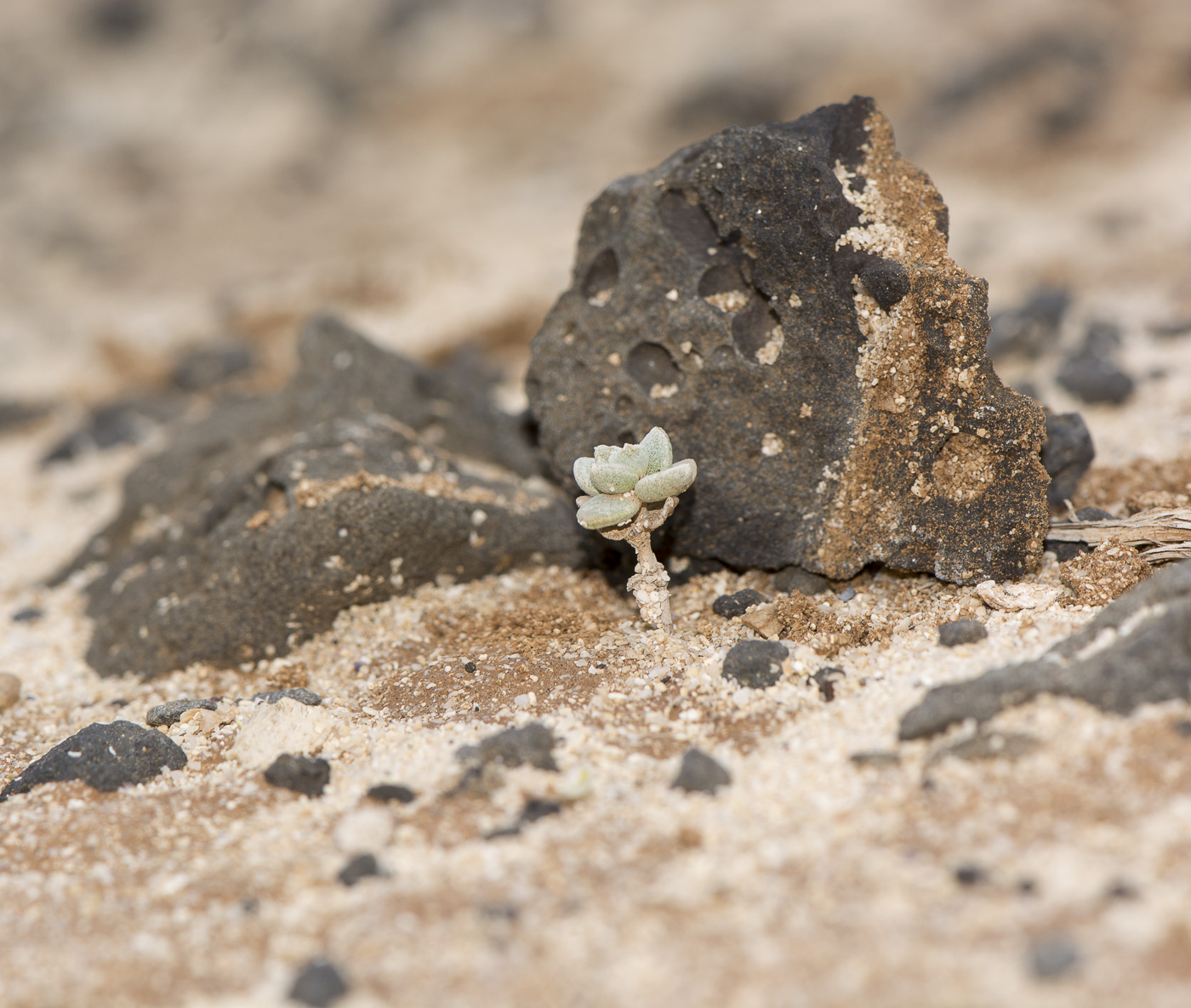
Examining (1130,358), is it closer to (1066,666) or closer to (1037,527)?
(1037,527)

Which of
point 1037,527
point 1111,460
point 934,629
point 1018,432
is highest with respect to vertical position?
point 1111,460

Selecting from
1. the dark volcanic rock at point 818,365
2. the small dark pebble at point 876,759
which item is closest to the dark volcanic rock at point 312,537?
the dark volcanic rock at point 818,365

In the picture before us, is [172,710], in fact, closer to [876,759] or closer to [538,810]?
[538,810]

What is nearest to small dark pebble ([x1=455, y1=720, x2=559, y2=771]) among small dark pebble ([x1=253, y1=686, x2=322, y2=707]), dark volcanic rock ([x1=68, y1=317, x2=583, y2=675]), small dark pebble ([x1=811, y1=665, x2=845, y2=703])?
small dark pebble ([x1=253, y1=686, x2=322, y2=707])

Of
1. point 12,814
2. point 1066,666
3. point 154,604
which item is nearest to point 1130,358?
point 1066,666

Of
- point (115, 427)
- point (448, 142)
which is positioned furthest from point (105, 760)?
point (448, 142)

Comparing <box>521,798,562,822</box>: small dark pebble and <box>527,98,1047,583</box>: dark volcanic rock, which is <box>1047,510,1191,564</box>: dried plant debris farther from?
<box>521,798,562,822</box>: small dark pebble
